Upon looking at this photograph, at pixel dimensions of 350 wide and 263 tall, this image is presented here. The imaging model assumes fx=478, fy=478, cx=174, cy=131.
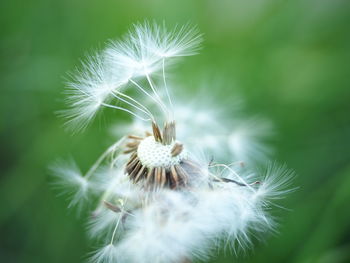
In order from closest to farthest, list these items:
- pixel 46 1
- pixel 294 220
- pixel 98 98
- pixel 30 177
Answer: pixel 98 98 → pixel 294 220 → pixel 30 177 → pixel 46 1

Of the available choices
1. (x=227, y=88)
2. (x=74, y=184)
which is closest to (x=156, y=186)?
(x=74, y=184)

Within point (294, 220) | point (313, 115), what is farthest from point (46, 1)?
point (294, 220)

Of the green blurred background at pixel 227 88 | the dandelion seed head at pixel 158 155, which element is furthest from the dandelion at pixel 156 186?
the green blurred background at pixel 227 88

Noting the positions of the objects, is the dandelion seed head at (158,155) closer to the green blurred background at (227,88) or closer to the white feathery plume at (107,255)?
the white feathery plume at (107,255)

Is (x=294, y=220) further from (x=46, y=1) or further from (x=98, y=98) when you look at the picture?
(x=46, y=1)

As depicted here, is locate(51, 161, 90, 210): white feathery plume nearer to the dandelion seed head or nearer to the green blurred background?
the dandelion seed head

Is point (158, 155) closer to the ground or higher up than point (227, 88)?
closer to the ground

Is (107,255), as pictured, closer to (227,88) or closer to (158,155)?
(158,155)
